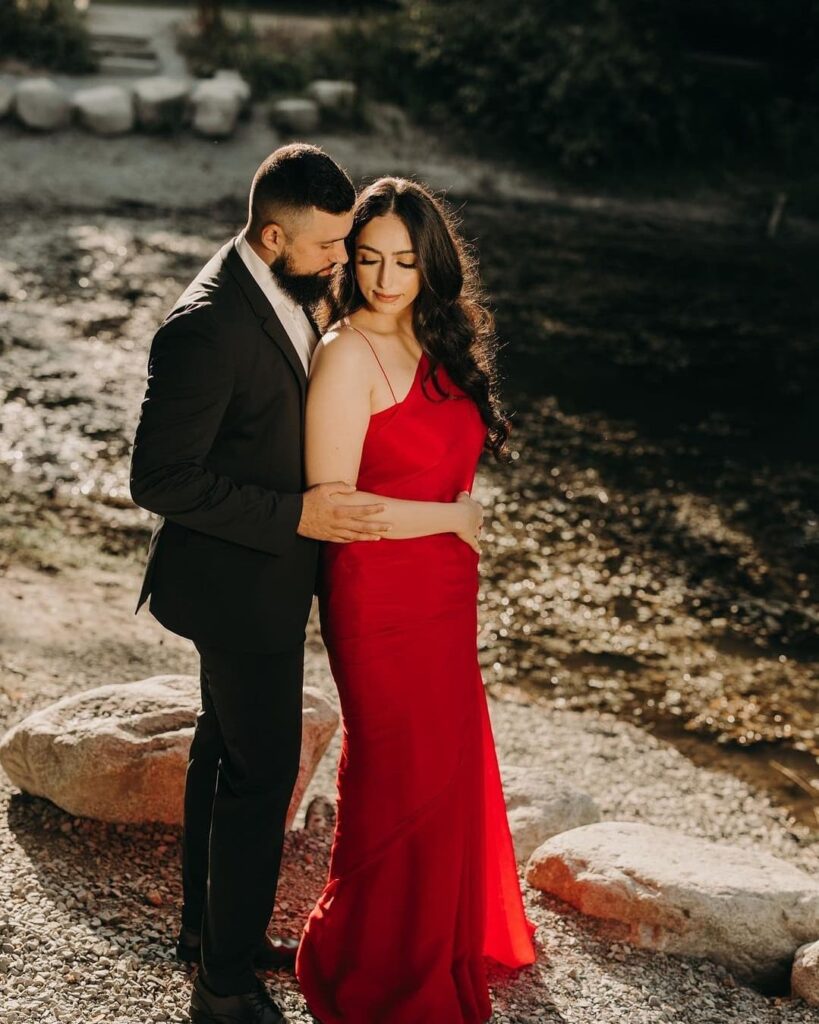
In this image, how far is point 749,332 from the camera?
40.7ft

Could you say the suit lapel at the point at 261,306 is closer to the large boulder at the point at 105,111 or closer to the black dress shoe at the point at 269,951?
the black dress shoe at the point at 269,951

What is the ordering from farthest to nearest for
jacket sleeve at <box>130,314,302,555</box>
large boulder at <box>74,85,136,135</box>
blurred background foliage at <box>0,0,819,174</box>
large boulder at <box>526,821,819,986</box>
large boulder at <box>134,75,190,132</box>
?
1. blurred background foliage at <box>0,0,819,174</box>
2. large boulder at <box>134,75,190,132</box>
3. large boulder at <box>74,85,136,135</box>
4. large boulder at <box>526,821,819,986</box>
5. jacket sleeve at <box>130,314,302,555</box>

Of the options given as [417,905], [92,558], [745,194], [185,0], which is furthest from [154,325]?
[185,0]

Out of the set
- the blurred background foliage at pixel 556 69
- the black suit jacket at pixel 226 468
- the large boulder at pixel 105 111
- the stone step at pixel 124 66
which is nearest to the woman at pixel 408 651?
the black suit jacket at pixel 226 468

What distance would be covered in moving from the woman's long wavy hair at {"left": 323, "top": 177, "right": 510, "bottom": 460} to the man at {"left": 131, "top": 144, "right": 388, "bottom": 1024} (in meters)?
0.19

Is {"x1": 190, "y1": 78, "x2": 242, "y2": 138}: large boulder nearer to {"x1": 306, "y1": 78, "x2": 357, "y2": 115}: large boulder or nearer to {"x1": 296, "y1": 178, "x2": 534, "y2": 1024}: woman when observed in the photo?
{"x1": 306, "y1": 78, "x2": 357, "y2": 115}: large boulder

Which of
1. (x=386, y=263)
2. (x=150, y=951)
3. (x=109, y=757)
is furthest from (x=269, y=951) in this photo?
(x=386, y=263)

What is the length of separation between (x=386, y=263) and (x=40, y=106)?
43.2ft

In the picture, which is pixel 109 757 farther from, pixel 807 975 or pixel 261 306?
pixel 807 975

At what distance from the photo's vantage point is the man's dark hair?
277 centimetres

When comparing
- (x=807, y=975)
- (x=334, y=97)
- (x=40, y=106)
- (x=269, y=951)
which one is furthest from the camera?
(x=334, y=97)

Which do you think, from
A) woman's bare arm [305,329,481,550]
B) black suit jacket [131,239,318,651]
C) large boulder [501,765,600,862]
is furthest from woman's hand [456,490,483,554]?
large boulder [501,765,600,862]

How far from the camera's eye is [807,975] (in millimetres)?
3533

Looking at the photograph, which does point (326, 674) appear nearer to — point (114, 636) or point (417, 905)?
point (114, 636)
